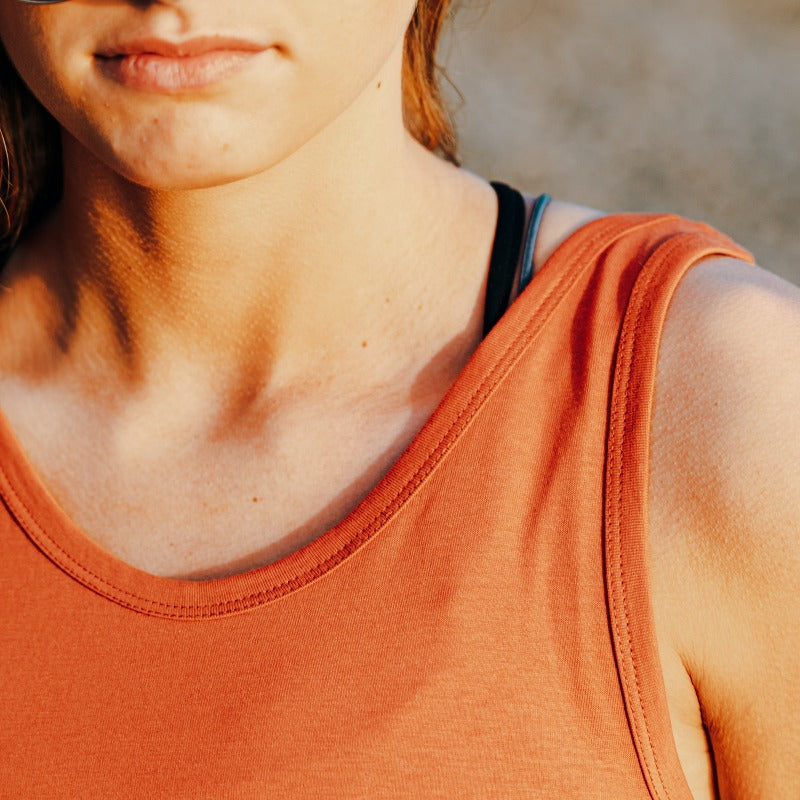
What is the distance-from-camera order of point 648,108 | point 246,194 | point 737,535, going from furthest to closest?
1. point 648,108
2. point 246,194
3. point 737,535

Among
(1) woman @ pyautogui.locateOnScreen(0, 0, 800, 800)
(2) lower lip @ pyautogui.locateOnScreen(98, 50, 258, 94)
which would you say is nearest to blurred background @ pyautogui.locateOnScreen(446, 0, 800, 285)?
(1) woman @ pyautogui.locateOnScreen(0, 0, 800, 800)

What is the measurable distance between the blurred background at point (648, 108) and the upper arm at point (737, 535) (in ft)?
10.5

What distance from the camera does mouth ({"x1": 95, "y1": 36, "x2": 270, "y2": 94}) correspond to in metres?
1.00

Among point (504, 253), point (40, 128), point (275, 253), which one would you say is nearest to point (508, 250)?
point (504, 253)

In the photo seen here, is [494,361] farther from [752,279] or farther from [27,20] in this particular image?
[27,20]

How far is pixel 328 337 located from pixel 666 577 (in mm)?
410

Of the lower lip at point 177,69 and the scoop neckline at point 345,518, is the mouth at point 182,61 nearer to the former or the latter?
the lower lip at point 177,69

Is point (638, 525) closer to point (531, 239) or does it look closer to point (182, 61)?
point (531, 239)

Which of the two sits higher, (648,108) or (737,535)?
(648,108)

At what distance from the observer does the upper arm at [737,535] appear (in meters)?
0.96

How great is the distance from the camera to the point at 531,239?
1187 mm

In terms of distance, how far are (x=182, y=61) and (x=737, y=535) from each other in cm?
56

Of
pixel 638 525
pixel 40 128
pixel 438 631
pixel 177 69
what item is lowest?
pixel 438 631

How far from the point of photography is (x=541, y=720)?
957 mm
